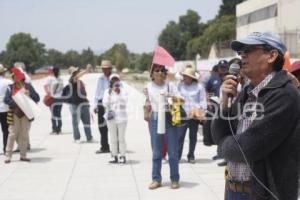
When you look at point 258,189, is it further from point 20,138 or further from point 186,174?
point 20,138

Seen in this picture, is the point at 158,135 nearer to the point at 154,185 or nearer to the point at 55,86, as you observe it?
the point at 154,185

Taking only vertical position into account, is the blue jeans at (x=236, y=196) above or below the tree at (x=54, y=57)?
below

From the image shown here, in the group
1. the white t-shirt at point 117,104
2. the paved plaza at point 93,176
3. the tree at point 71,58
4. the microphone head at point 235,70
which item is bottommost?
the paved plaza at point 93,176

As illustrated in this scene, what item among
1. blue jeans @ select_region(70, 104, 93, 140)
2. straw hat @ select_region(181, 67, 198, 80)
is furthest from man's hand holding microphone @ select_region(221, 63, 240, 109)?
blue jeans @ select_region(70, 104, 93, 140)

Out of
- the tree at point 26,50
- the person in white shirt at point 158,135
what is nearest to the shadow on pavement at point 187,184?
the person in white shirt at point 158,135

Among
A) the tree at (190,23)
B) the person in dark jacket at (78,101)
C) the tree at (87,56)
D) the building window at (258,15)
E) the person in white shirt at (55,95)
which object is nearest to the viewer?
the person in dark jacket at (78,101)

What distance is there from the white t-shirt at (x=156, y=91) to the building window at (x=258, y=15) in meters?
53.1

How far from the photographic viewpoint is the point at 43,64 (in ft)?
429

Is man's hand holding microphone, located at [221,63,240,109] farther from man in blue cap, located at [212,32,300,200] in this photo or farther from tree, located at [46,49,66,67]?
tree, located at [46,49,66,67]

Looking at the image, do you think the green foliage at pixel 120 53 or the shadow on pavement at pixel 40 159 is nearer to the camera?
the shadow on pavement at pixel 40 159

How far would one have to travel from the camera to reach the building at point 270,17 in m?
50.6

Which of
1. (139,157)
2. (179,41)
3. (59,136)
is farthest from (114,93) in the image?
(179,41)

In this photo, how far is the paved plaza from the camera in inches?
263

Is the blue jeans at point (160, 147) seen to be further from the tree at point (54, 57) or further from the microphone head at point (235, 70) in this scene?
the tree at point (54, 57)
